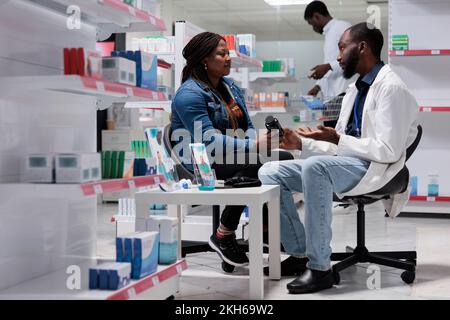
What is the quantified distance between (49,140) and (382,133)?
1549 mm

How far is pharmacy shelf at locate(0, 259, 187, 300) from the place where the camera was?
7.34 feet

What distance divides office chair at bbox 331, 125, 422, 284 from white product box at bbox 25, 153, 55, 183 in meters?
1.58

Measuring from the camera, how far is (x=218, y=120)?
12.0 ft

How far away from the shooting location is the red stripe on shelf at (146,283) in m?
2.23

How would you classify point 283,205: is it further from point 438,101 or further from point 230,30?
point 230,30

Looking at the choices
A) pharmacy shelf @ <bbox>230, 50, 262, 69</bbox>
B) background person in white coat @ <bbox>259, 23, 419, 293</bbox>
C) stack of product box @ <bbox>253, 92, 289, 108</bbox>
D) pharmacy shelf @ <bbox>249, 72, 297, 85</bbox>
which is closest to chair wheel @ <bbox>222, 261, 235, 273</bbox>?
background person in white coat @ <bbox>259, 23, 419, 293</bbox>

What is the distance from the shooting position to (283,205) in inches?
133

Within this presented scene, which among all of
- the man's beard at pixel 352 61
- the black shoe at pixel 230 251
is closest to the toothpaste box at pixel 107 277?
the black shoe at pixel 230 251

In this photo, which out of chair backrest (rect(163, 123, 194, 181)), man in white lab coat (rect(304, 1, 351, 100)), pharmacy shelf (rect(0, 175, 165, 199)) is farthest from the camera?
man in white lab coat (rect(304, 1, 351, 100))

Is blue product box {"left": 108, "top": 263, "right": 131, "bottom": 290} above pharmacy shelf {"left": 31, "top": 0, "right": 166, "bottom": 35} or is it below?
below

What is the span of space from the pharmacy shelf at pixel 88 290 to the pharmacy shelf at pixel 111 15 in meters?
1.06

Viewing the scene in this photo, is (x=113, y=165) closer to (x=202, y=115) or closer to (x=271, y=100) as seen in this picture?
(x=202, y=115)

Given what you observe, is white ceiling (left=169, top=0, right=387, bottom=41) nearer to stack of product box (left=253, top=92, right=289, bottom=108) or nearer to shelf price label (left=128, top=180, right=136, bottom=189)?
stack of product box (left=253, top=92, right=289, bottom=108)
